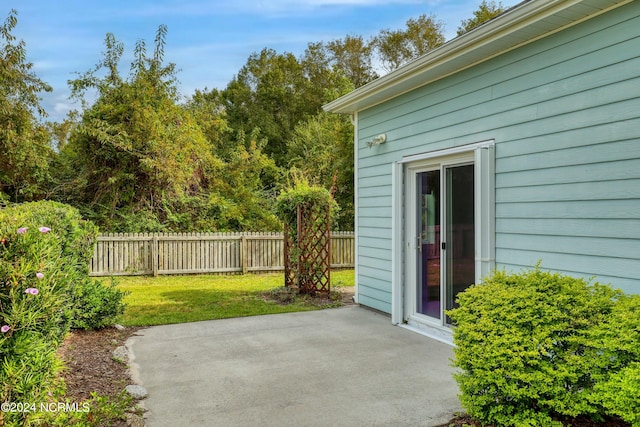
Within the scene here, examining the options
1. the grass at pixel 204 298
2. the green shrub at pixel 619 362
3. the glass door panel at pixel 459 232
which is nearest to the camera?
the green shrub at pixel 619 362

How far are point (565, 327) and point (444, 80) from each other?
3206mm

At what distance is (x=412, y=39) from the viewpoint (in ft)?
66.4

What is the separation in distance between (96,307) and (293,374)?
2.51m

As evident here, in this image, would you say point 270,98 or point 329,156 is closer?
point 329,156

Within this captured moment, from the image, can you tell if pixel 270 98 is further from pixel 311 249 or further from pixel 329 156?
pixel 311 249

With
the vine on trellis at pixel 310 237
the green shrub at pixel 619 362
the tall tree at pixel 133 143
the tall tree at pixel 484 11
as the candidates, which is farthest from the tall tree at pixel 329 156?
the green shrub at pixel 619 362

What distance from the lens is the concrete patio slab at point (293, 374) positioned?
291 centimetres

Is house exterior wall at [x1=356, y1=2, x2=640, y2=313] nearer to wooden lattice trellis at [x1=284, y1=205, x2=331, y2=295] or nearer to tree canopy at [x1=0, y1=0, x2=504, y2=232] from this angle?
wooden lattice trellis at [x1=284, y1=205, x2=331, y2=295]

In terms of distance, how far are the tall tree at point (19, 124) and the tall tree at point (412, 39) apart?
48.2 ft

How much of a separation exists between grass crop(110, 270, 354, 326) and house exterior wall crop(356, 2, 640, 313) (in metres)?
3.45

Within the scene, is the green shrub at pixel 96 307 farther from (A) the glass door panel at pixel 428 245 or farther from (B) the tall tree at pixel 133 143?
(B) the tall tree at pixel 133 143

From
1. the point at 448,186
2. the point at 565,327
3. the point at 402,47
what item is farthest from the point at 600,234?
the point at 402,47

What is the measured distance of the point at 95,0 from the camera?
8.06 meters

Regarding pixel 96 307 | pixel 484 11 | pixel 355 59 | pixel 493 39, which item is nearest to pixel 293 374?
pixel 96 307
